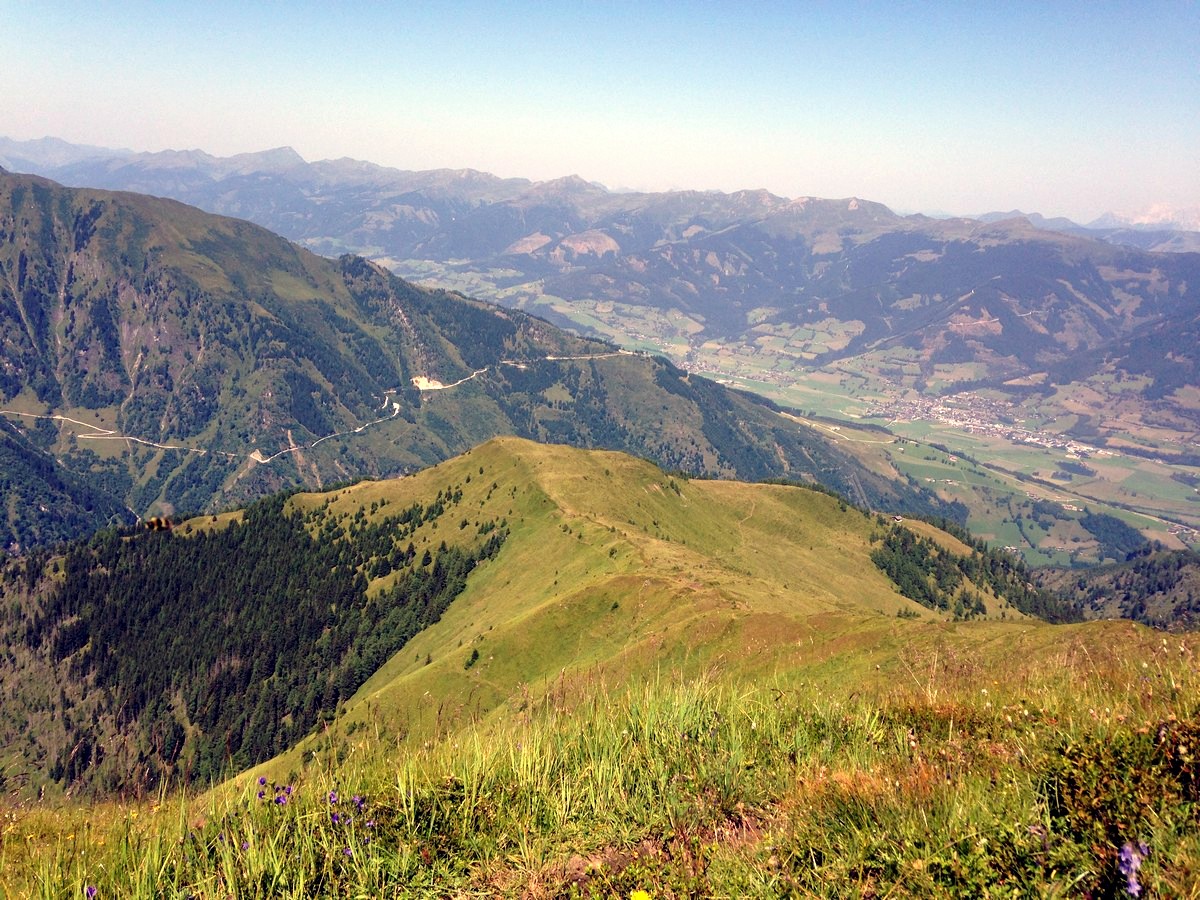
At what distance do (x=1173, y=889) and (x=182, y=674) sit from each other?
244081mm

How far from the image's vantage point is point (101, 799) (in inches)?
509

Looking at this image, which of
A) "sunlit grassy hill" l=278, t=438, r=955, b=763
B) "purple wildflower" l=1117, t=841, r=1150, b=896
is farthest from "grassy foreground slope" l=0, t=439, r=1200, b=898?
"sunlit grassy hill" l=278, t=438, r=955, b=763

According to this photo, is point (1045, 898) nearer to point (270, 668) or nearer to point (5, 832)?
point (5, 832)

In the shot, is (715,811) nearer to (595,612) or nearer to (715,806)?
(715,806)

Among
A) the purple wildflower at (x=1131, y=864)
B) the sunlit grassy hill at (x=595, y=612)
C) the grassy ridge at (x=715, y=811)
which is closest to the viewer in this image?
the purple wildflower at (x=1131, y=864)

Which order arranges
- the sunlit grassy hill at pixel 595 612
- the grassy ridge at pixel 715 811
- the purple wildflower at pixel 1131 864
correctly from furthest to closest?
the sunlit grassy hill at pixel 595 612
the grassy ridge at pixel 715 811
the purple wildflower at pixel 1131 864

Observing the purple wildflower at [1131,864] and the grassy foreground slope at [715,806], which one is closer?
the purple wildflower at [1131,864]

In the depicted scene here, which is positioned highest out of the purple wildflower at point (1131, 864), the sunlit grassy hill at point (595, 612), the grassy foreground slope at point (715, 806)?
the purple wildflower at point (1131, 864)

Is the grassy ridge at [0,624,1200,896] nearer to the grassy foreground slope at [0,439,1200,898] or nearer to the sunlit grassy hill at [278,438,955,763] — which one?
the grassy foreground slope at [0,439,1200,898]

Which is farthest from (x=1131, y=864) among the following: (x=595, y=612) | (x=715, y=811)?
(x=595, y=612)

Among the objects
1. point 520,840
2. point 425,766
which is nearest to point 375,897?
point 520,840

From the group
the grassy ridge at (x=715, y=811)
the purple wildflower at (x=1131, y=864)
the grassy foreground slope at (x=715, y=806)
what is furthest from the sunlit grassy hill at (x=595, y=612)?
the purple wildflower at (x=1131, y=864)

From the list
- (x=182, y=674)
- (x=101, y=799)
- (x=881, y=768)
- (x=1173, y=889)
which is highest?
(x=1173, y=889)

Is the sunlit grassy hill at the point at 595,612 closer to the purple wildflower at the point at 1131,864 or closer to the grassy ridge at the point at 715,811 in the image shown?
the grassy ridge at the point at 715,811
